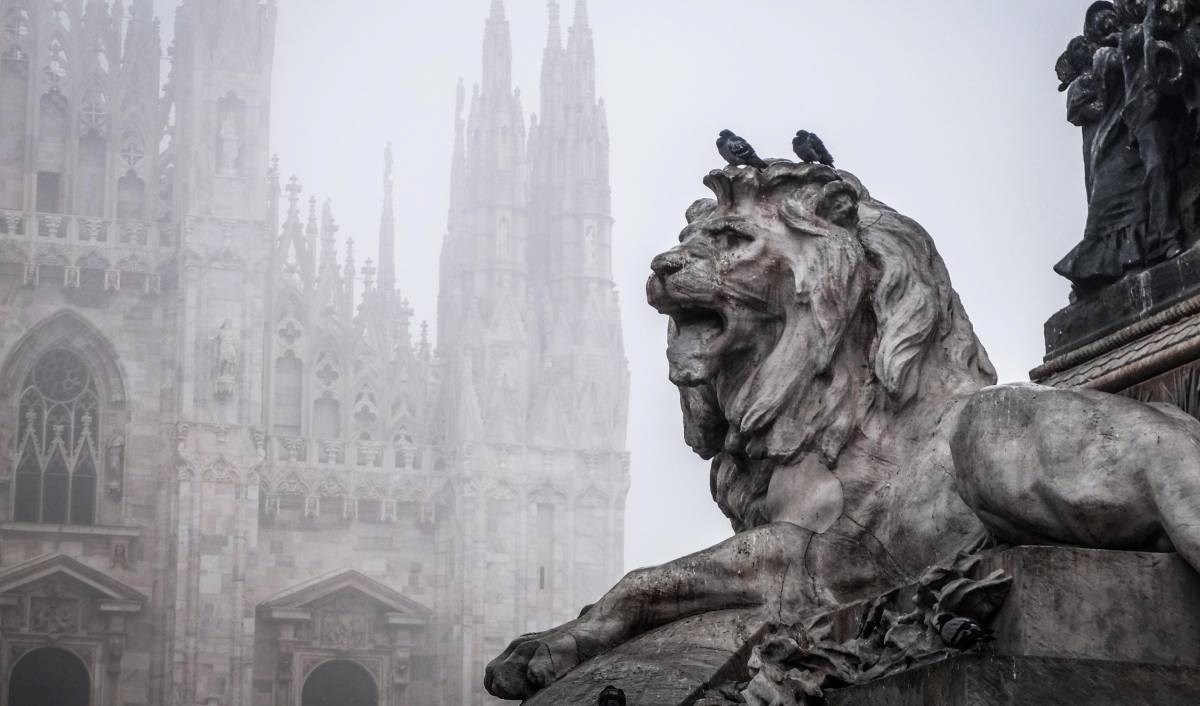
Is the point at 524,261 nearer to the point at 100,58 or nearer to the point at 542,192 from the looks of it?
the point at 542,192

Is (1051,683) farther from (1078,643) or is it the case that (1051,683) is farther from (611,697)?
(611,697)

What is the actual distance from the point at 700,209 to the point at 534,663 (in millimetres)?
821

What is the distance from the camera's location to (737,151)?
117 inches

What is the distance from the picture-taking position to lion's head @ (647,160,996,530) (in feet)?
9.17

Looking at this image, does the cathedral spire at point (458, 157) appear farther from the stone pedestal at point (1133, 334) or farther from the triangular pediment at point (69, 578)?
the stone pedestal at point (1133, 334)

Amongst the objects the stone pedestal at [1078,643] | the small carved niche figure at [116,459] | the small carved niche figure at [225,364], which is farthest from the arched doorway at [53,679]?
the stone pedestal at [1078,643]

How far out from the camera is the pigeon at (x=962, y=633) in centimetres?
204

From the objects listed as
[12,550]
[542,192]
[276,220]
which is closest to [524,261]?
[542,192]

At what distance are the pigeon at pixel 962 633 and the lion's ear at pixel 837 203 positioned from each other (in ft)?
3.18

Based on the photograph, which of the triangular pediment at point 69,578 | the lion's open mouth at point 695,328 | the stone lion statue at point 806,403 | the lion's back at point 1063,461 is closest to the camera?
the lion's back at point 1063,461

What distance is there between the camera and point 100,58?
114ft

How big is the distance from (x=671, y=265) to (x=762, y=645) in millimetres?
731

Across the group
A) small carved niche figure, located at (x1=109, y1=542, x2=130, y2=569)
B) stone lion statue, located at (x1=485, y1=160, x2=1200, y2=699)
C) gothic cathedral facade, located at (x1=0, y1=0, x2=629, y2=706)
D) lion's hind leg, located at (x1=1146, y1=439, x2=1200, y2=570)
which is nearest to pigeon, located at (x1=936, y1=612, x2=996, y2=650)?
lion's hind leg, located at (x1=1146, y1=439, x2=1200, y2=570)

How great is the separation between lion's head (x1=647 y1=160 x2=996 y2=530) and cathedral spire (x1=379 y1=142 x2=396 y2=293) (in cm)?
3356
